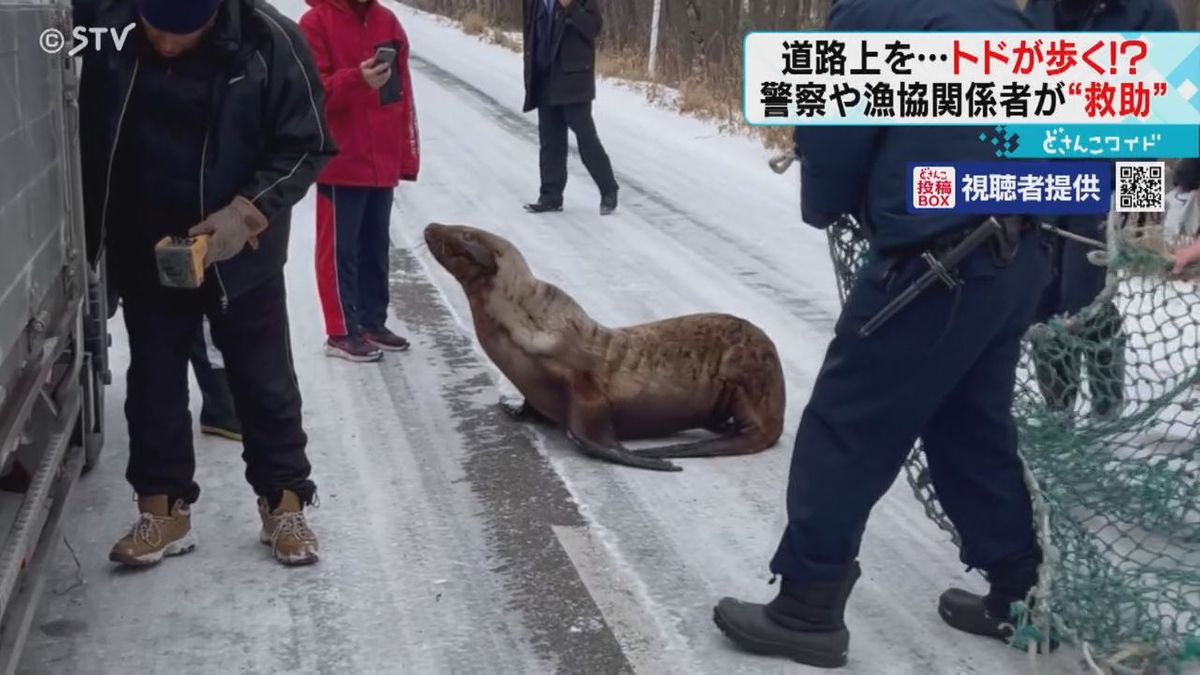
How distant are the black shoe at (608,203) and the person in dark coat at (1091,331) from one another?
5659mm

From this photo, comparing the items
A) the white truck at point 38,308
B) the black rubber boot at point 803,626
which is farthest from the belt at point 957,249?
the white truck at point 38,308

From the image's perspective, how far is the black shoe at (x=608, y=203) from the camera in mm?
10688

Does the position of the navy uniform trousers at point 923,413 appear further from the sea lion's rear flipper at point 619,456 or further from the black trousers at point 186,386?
the black trousers at point 186,386

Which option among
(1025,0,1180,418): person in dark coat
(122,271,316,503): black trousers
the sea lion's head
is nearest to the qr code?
(1025,0,1180,418): person in dark coat

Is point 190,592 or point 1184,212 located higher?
point 1184,212

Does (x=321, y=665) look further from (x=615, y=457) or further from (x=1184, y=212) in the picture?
(x=1184, y=212)

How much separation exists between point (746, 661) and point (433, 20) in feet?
87.0


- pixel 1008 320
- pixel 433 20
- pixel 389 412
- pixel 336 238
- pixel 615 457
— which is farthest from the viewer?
pixel 433 20

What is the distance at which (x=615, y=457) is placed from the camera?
5.70m

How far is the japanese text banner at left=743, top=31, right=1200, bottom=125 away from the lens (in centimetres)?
424

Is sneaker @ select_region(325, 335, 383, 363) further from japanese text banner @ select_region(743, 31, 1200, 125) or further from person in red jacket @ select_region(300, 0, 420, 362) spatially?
japanese text banner @ select_region(743, 31, 1200, 125)

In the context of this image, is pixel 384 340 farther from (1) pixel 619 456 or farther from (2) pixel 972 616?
(2) pixel 972 616

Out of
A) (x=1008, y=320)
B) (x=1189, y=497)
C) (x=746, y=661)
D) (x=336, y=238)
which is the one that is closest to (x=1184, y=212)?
(x=1189, y=497)

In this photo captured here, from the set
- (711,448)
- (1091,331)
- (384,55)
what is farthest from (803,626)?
(384,55)
